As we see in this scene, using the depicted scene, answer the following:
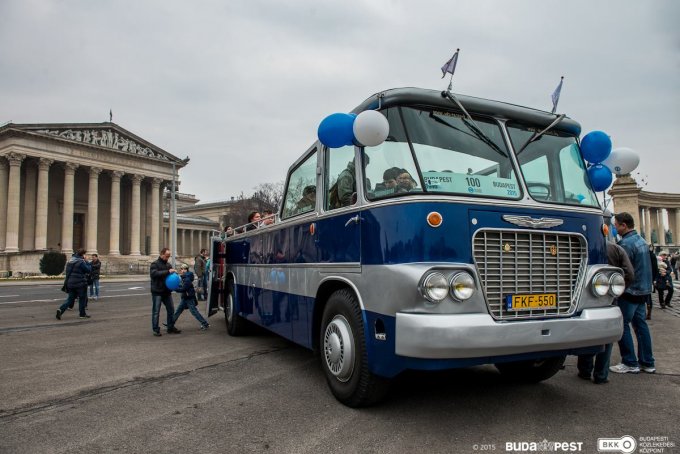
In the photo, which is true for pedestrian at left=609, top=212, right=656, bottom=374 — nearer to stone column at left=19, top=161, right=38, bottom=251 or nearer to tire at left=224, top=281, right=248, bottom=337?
tire at left=224, top=281, right=248, bottom=337

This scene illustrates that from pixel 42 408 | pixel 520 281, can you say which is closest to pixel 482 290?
pixel 520 281

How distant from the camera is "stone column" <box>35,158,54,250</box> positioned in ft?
178

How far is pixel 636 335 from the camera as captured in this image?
6223mm

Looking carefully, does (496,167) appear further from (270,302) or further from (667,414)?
(270,302)

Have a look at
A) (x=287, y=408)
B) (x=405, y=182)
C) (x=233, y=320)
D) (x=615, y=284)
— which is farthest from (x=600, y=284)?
(x=233, y=320)

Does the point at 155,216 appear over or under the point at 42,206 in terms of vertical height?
under

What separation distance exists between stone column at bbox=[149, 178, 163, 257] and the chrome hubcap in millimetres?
66940

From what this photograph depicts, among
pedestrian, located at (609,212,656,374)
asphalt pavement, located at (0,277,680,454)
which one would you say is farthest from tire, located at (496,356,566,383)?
pedestrian, located at (609,212,656,374)

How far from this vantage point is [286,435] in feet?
13.1

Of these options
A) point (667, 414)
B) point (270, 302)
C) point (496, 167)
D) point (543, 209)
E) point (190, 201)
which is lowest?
point (667, 414)

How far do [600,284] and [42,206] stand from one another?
61.9 metres

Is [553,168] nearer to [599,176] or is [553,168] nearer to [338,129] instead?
[599,176]

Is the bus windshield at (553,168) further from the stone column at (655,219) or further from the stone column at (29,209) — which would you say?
the stone column at (655,219)

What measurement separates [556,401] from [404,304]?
89.7 inches
